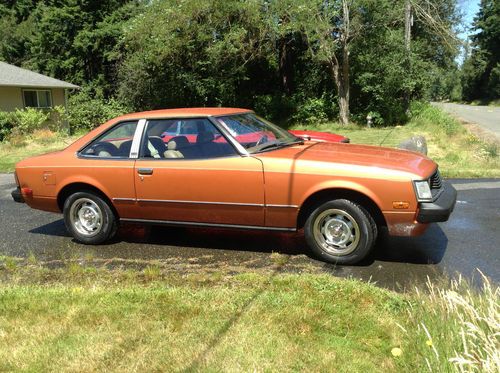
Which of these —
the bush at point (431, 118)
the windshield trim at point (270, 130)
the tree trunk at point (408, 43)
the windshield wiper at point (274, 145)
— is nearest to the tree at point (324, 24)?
the tree trunk at point (408, 43)

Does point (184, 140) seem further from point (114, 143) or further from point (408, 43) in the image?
point (408, 43)

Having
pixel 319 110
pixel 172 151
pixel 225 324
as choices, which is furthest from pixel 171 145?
pixel 319 110

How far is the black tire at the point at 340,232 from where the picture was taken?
475 centimetres

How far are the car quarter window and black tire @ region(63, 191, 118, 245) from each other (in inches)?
32.9

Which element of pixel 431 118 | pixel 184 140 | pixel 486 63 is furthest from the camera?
pixel 486 63

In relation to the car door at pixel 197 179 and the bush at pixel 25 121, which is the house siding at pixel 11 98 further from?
→ the car door at pixel 197 179

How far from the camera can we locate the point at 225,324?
363 centimetres

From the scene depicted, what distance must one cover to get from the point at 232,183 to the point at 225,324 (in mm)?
1788

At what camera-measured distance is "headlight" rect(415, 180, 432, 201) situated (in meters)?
4.55

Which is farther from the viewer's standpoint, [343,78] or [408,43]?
[343,78]

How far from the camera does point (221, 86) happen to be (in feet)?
85.6

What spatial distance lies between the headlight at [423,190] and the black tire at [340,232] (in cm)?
51

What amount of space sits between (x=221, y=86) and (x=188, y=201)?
845 inches

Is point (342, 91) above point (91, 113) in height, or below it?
above
